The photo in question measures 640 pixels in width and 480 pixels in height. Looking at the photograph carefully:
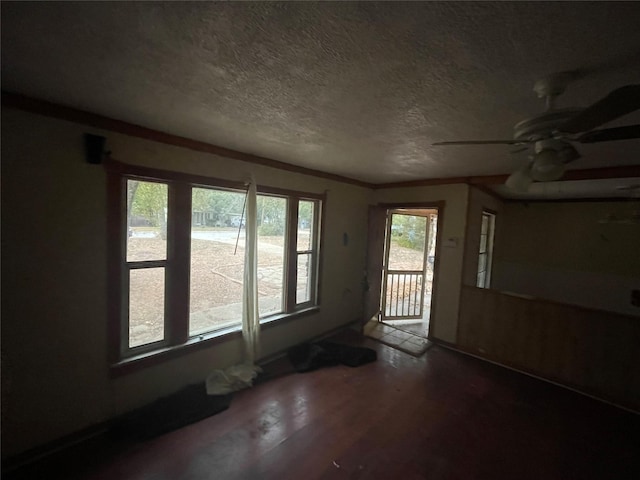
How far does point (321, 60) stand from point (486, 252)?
5.27m

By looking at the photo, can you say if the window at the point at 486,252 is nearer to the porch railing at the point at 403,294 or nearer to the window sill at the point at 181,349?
the porch railing at the point at 403,294

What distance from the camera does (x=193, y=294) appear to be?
2.70 m

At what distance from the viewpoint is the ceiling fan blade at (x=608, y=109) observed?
0.88 metres

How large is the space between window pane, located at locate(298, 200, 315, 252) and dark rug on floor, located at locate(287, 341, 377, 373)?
1279mm

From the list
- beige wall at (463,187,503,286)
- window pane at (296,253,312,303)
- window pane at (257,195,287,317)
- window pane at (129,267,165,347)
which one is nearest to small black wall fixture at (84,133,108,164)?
window pane at (129,267,165,347)

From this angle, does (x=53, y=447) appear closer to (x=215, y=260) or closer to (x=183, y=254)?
(x=183, y=254)

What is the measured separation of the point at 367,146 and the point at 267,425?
8.29 feet

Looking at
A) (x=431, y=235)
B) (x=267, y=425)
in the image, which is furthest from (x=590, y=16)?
(x=431, y=235)

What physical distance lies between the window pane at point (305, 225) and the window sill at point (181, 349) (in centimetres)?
98

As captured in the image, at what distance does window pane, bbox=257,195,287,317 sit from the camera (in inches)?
127

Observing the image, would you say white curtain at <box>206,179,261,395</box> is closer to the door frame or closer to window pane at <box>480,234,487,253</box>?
the door frame

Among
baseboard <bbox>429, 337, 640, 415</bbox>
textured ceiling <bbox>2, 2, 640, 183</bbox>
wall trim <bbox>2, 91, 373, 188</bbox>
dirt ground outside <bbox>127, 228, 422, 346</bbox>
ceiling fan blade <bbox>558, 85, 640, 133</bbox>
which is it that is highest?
textured ceiling <bbox>2, 2, 640, 183</bbox>

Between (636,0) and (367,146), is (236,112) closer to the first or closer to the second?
(367,146)

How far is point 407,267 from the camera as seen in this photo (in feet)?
17.0
